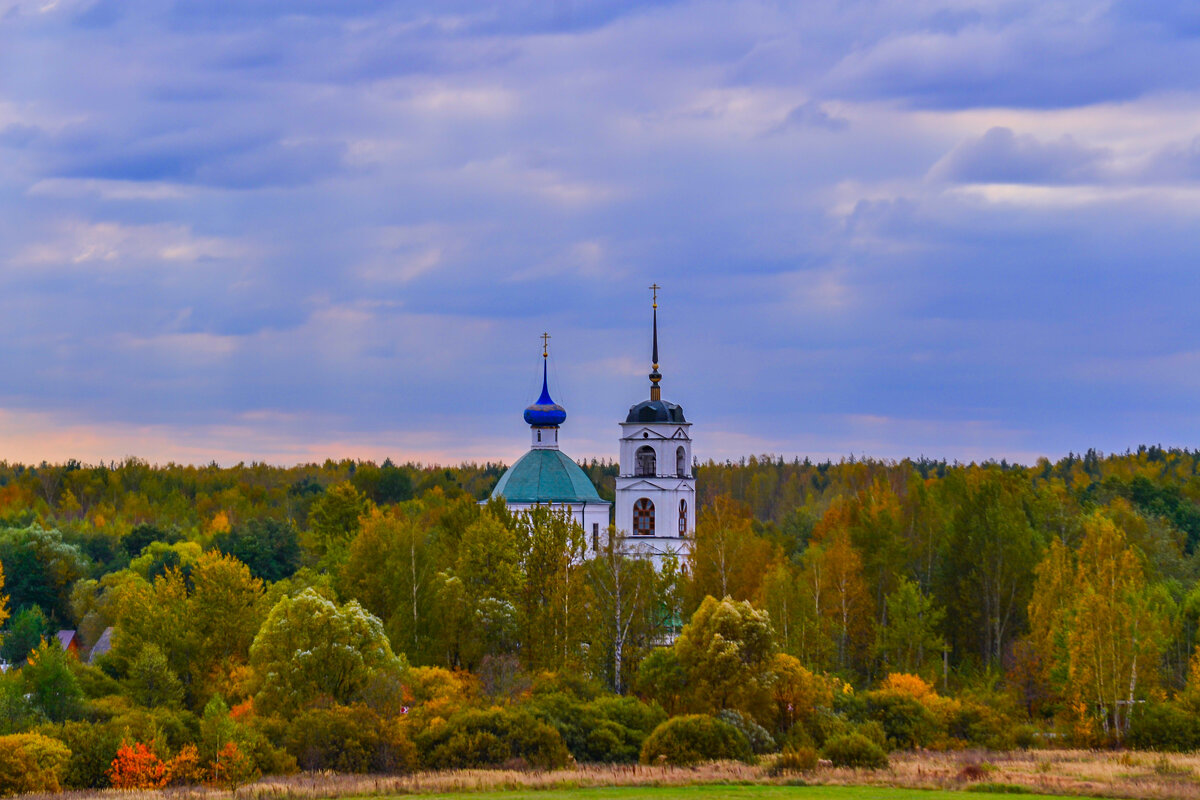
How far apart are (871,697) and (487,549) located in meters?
16.8

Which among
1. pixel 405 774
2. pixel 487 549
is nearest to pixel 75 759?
pixel 405 774

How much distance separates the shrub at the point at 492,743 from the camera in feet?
147

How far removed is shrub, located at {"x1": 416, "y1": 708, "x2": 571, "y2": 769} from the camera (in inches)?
1766

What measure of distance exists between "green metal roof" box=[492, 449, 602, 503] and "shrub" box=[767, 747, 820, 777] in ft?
104

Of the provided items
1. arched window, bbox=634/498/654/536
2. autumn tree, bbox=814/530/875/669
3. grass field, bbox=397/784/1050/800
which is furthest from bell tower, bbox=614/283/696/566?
grass field, bbox=397/784/1050/800

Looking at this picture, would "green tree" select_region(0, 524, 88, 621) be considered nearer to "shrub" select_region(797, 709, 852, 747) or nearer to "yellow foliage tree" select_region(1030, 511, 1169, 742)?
"shrub" select_region(797, 709, 852, 747)

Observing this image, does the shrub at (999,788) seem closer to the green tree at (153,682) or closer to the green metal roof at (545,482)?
the green tree at (153,682)

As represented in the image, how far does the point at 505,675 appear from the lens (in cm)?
5425

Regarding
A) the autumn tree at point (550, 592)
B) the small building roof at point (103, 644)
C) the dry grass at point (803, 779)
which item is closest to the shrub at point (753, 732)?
the dry grass at point (803, 779)

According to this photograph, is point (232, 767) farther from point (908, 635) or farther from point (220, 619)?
point (908, 635)

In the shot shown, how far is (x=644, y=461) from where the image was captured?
2852 inches

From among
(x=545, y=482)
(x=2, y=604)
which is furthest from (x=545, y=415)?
(x=2, y=604)

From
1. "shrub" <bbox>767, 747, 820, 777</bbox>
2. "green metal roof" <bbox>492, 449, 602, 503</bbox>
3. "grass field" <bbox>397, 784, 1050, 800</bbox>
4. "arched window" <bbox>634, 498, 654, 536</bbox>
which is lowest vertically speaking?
"grass field" <bbox>397, 784, 1050, 800</bbox>

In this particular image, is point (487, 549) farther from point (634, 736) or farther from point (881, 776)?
point (881, 776)
